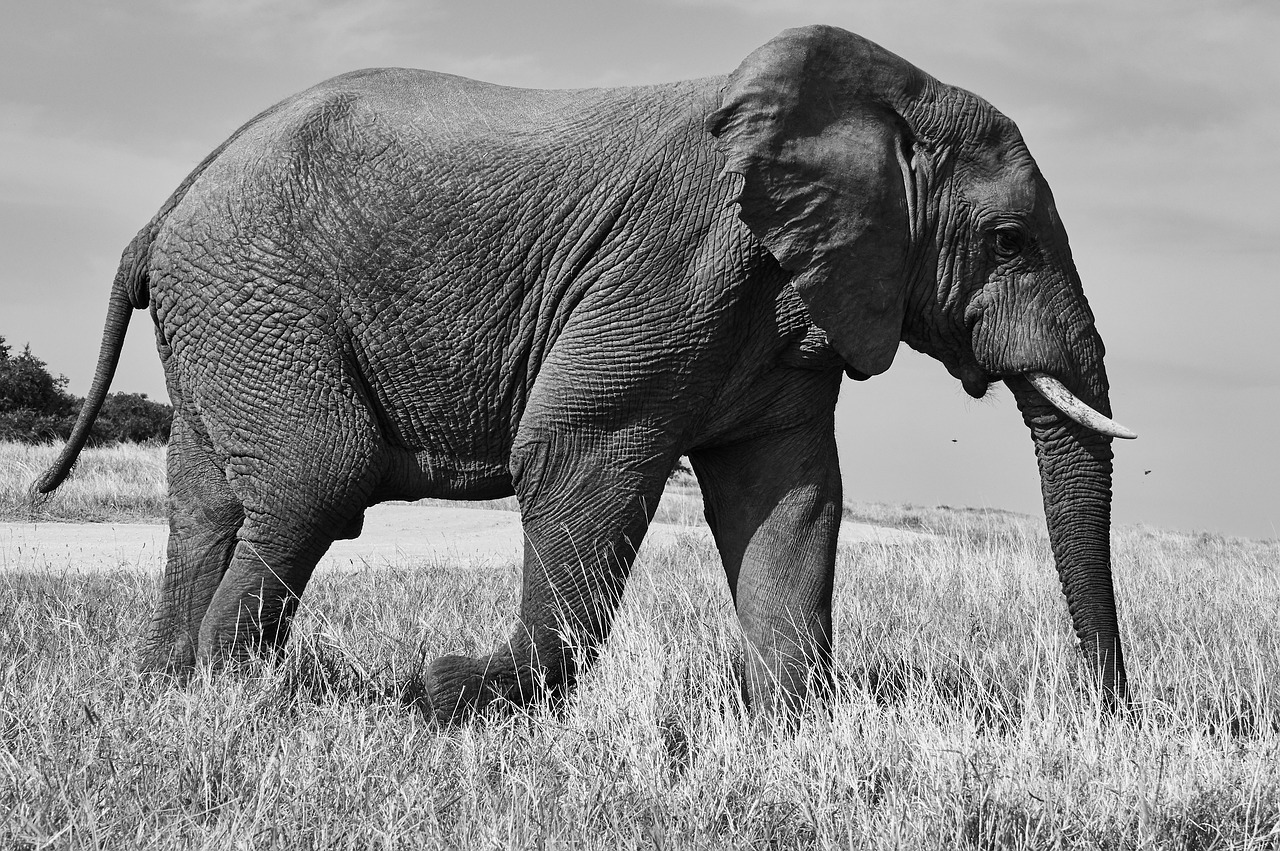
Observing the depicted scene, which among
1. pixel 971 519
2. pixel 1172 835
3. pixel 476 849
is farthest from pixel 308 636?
pixel 971 519

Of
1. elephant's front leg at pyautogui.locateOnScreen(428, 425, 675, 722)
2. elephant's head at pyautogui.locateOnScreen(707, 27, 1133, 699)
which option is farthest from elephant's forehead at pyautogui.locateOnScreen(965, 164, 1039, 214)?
elephant's front leg at pyautogui.locateOnScreen(428, 425, 675, 722)

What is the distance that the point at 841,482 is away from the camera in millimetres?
5910

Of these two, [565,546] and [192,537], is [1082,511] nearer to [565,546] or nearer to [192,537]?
[565,546]

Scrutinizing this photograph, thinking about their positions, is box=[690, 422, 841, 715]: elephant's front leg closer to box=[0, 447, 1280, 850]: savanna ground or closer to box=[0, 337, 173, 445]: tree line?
box=[0, 447, 1280, 850]: savanna ground

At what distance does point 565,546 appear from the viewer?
17.0 feet

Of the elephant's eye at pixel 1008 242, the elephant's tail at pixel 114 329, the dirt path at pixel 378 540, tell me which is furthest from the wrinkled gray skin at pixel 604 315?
the dirt path at pixel 378 540

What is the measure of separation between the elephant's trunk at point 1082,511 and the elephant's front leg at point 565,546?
1.71 meters

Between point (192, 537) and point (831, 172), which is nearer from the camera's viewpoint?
point (831, 172)

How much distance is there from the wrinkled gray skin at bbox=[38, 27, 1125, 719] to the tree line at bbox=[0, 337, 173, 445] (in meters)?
22.4

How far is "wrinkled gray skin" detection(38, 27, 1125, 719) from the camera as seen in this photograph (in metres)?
5.13

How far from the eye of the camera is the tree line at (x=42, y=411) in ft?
89.2

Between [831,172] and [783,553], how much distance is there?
5.46 ft

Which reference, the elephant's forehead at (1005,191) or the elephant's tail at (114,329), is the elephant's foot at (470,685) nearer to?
the elephant's tail at (114,329)

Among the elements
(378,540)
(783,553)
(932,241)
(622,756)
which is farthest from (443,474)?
(378,540)
